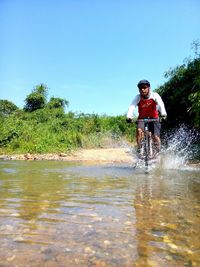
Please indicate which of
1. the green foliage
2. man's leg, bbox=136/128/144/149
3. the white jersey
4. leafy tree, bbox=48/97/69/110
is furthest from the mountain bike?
leafy tree, bbox=48/97/69/110

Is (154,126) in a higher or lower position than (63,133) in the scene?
lower

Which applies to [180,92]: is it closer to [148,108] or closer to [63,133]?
[148,108]

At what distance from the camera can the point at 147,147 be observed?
959 cm

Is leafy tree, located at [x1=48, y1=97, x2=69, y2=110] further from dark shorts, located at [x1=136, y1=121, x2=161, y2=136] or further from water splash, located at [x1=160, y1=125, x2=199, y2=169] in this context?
dark shorts, located at [x1=136, y1=121, x2=161, y2=136]

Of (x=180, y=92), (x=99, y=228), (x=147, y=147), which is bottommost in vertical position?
(x=99, y=228)

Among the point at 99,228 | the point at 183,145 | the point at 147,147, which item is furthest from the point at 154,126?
the point at 183,145

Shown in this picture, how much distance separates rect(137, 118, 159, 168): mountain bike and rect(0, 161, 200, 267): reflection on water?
13.1 feet

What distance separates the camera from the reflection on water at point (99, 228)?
103 inches

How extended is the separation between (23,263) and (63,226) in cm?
97

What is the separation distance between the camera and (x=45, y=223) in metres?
3.54

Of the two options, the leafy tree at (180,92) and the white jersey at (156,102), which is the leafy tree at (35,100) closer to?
the leafy tree at (180,92)

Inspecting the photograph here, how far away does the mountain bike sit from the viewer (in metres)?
9.53

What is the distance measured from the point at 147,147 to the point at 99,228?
6.38 meters

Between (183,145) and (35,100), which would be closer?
(183,145)
